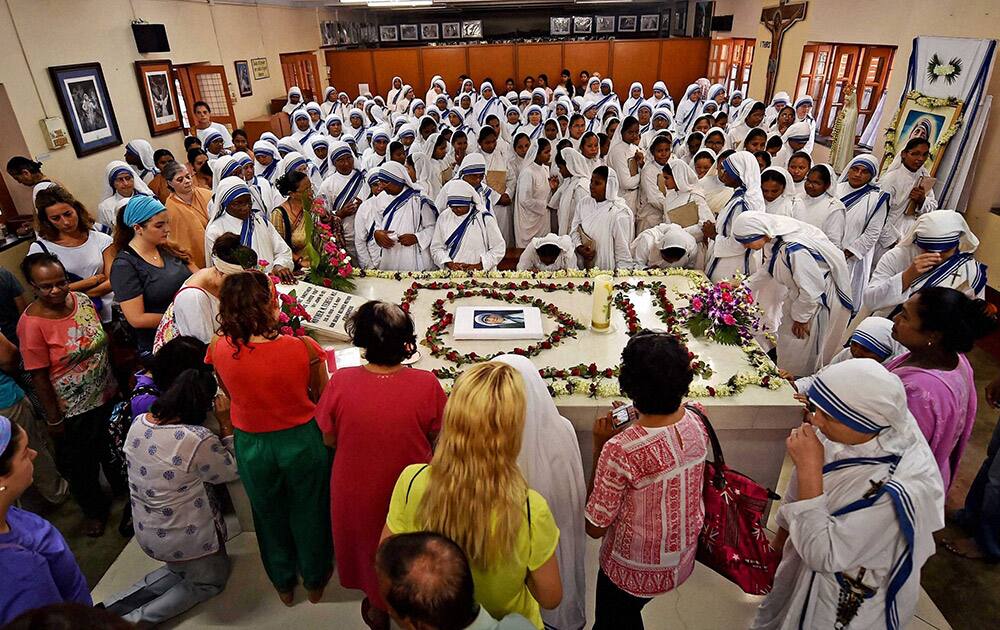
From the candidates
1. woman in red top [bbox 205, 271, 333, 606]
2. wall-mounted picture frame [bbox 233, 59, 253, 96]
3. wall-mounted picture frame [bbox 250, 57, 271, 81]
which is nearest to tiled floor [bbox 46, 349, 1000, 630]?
woman in red top [bbox 205, 271, 333, 606]

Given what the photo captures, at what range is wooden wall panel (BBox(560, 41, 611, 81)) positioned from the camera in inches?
578

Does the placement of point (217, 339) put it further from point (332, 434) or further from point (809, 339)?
point (809, 339)

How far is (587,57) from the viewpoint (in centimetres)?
1480

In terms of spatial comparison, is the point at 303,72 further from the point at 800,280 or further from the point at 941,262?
the point at 941,262

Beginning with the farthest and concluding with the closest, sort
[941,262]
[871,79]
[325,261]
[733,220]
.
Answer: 1. [871,79]
2. [733,220]
3. [325,261]
4. [941,262]

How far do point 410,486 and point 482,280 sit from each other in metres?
2.43

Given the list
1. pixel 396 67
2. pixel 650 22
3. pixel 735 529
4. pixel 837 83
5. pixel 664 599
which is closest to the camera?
pixel 735 529

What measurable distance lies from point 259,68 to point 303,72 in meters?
2.48

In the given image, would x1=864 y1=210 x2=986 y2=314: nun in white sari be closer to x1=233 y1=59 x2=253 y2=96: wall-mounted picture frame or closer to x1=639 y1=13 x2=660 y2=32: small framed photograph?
x1=233 y1=59 x2=253 y2=96: wall-mounted picture frame

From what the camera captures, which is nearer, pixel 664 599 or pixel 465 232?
pixel 664 599

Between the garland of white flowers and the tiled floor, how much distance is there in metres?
4.41

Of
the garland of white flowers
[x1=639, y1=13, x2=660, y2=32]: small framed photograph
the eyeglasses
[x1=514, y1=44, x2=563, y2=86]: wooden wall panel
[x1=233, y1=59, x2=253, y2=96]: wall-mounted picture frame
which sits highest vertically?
[x1=639, y1=13, x2=660, y2=32]: small framed photograph

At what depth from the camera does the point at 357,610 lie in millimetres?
2717

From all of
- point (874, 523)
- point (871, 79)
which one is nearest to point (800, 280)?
point (874, 523)
